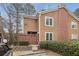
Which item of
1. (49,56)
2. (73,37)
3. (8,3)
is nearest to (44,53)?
(49,56)

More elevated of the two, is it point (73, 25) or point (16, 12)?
point (16, 12)

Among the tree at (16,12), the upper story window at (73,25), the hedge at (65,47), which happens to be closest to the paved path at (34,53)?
the hedge at (65,47)

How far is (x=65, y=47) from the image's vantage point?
17.6ft

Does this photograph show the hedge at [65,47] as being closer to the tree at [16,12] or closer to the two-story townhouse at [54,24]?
the two-story townhouse at [54,24]

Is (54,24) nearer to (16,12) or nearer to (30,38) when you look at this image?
(30,38)

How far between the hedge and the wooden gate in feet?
0.43

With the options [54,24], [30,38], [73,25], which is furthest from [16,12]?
[73,25]

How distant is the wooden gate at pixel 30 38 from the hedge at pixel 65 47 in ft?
0.43

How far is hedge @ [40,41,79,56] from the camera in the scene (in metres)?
5.36

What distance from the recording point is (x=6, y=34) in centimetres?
540

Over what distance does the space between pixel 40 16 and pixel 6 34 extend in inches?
19.8

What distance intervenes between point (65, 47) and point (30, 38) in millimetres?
472

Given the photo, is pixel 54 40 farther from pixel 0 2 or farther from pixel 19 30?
pixel 0 2

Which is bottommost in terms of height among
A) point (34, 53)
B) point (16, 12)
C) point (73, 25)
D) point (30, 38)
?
point (34, 53)
